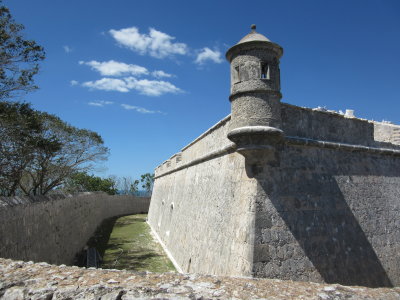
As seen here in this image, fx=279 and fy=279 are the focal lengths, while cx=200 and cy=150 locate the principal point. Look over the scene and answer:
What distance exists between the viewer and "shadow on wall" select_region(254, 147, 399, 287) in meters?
5.96

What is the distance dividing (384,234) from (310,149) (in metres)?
3.31

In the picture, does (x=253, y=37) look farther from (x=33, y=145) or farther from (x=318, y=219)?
(x=33, y=145)

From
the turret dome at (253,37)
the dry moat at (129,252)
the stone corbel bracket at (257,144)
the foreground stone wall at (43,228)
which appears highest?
the turret dome at (253,37)

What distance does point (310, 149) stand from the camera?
23.3 ft

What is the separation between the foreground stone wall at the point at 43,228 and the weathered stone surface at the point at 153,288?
314 centimetres

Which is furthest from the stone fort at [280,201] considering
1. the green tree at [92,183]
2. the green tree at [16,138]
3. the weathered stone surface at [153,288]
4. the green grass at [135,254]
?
the green tree at [92,183]

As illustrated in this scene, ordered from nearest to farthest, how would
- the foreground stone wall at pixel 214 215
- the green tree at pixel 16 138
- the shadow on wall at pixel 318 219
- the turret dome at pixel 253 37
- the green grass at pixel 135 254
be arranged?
the shadow on wall at pixel 318 219 → the foreground stone wall at pixel 214 215 → the turret dome at pixel 253 37 → the green grass at pixel 135 254 → the green tree at pixel 16 138

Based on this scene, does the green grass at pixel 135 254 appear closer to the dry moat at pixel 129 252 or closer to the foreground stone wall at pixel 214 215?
the dry moat at pixel 129 252

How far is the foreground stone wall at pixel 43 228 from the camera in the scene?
5.70 m

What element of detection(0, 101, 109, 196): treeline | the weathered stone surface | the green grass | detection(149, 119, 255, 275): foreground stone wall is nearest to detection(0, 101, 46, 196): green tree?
detection(0, 101, 109, 196): treeline

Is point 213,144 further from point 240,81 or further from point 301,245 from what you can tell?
point 301,245

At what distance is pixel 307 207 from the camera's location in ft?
21.6

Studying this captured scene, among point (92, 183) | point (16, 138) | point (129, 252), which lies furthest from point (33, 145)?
point (92, 183)

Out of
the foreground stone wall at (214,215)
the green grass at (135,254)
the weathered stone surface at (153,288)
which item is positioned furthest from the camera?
the green grass at (135,254)
